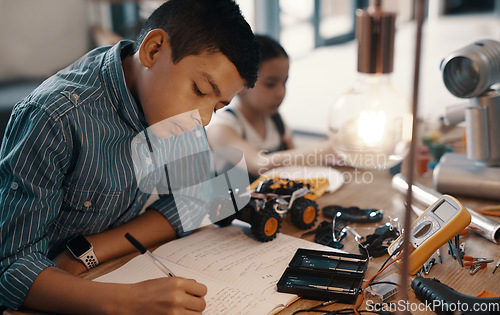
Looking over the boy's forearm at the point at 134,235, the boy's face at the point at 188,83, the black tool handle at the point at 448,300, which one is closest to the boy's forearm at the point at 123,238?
the boy's forearm at the point at 134,235

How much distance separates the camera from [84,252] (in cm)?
83

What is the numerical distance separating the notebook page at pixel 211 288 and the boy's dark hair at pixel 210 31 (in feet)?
1.11

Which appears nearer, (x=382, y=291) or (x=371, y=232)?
(x=382, y=291)

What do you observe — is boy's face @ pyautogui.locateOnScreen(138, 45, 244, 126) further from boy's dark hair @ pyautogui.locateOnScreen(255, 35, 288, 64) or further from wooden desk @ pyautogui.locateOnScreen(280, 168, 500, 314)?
boy's dark hair @ pyautogui.locateOnScreen(255, 35, 288, 64)

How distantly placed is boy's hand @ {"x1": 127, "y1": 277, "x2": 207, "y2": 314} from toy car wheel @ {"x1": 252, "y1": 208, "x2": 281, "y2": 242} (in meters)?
0.22

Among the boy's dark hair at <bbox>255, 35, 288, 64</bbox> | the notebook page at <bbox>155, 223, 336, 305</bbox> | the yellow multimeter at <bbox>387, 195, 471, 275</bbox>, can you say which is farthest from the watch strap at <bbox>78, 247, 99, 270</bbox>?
the boy's dark hair at <bbox>255, 35, 288, 64</bbox>

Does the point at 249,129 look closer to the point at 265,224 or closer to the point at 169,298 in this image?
the point at 265,224

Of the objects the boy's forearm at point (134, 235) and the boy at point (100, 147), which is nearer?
the boy at point (100, 147)

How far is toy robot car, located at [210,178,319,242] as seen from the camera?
2.88ft

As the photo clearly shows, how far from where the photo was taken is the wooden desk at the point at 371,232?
0.72 metres

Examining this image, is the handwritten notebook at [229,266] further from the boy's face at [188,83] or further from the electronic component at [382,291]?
the boy's face at [188,83]

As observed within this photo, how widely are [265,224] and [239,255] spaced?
7 centimetres

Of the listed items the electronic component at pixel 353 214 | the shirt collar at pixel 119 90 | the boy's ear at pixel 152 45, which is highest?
the boy's ear at pixel 152 45

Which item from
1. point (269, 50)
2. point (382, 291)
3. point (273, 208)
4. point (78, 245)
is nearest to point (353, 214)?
point (273, 208)
